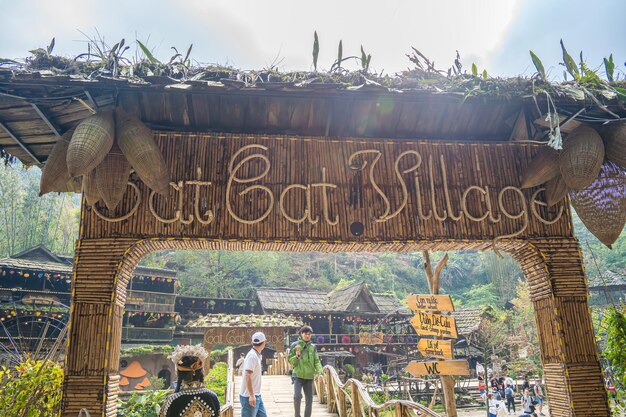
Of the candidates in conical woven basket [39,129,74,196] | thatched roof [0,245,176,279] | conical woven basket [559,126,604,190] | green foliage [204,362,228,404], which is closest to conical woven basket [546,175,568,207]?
conical woven basket [559,126,604,190]

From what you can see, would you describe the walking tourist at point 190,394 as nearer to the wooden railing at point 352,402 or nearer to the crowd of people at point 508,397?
the wooden railing at point 352,402

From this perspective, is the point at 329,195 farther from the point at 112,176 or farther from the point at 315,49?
the point at 112,176

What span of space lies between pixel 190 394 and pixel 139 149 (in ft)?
7.25

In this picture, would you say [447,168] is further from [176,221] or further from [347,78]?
[176,221]

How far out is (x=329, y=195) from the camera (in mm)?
4863

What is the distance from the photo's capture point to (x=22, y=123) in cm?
455

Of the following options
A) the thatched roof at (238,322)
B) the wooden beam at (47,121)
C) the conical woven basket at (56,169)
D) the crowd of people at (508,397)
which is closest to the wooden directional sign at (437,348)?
the conical woven basket at (56,169)

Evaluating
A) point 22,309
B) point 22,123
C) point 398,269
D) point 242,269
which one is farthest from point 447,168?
point 398,269

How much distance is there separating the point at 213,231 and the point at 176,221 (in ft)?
1.26

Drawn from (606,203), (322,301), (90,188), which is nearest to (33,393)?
(90,188)

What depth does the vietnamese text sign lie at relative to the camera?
25158 millimetres

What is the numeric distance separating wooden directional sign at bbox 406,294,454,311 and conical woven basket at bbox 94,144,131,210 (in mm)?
3688

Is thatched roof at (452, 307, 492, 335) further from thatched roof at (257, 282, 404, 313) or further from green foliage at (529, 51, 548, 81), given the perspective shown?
green foliage at (529, 51, 548, 81)

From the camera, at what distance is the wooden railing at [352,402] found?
4734mm
